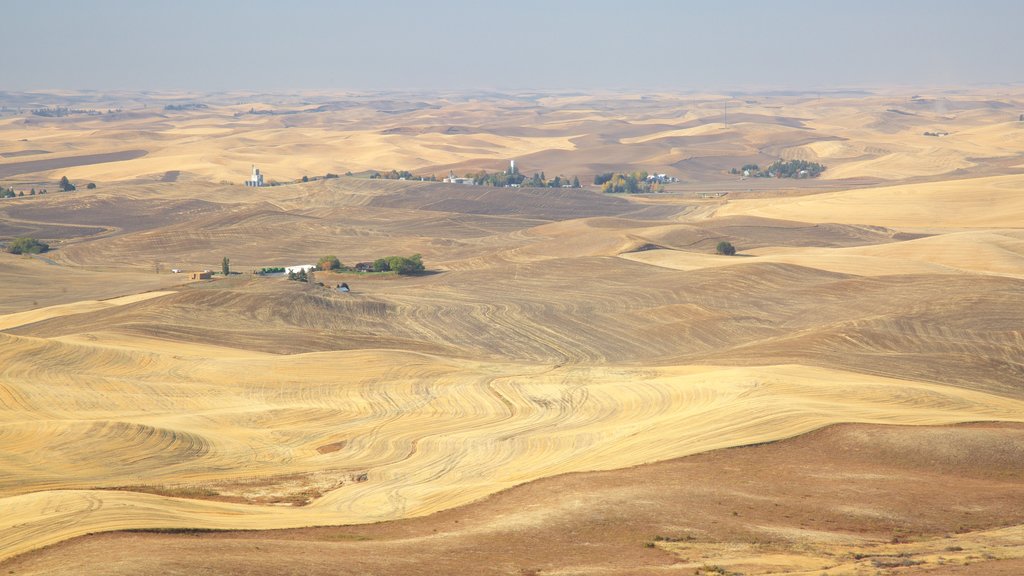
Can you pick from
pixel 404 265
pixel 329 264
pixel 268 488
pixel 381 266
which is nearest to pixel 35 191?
pixel 329 264

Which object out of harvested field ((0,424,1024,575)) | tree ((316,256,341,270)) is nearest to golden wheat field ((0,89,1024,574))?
harvested field ((0,424,1024,575))

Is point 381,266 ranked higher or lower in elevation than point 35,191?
lower

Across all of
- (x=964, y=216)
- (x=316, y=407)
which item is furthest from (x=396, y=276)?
(x=964, y=216)

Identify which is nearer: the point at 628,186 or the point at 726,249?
the point at 726,249

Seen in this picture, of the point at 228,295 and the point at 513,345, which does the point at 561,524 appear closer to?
the point at 513,345

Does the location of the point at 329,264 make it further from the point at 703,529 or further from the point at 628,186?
the point at 628,186

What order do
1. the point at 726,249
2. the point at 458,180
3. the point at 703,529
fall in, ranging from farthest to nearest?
1. the point at 458,180
2. the point at 726,249
3. the point at 703,529

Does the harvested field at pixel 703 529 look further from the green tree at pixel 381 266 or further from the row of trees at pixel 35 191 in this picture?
the row of trees at pixel 35 191

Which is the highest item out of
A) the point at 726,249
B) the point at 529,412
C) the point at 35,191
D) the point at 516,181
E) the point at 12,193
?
the point at 12,193

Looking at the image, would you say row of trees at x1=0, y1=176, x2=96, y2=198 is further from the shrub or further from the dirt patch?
the dirt patch
